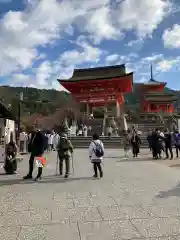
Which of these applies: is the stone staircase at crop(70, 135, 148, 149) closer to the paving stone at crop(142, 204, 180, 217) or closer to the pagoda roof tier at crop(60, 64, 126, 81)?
the pagoda roof tier at crop(60, 64, 126, 81)

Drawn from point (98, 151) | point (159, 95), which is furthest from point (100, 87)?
point (98, 151)

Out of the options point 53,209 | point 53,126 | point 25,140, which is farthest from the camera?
point 53,126

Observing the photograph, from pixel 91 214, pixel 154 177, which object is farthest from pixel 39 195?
pixel 154 177

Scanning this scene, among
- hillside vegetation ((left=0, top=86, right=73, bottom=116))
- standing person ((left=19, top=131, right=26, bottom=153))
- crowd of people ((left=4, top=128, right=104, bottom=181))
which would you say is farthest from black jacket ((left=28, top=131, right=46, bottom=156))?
hillside vegetation ((left=0, top=86, right=73, bottom=116))

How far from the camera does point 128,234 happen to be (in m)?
4.28

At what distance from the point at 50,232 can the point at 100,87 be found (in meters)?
40.2

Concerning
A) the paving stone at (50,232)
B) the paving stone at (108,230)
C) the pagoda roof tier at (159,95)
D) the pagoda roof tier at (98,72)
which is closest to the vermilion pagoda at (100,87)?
the pagoda roof tier at (98,72)

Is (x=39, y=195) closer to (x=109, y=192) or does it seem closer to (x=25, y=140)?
(x=109, y=192)

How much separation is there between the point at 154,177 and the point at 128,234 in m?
5.70

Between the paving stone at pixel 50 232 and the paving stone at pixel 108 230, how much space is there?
0.14 meters

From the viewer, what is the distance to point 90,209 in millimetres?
5742

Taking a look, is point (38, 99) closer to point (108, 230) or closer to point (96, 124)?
point (96, 124)

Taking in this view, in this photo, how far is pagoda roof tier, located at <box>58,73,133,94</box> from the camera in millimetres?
42969

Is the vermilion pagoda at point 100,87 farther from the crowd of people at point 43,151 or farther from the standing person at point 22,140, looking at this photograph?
the crowd of people at point 43,151
